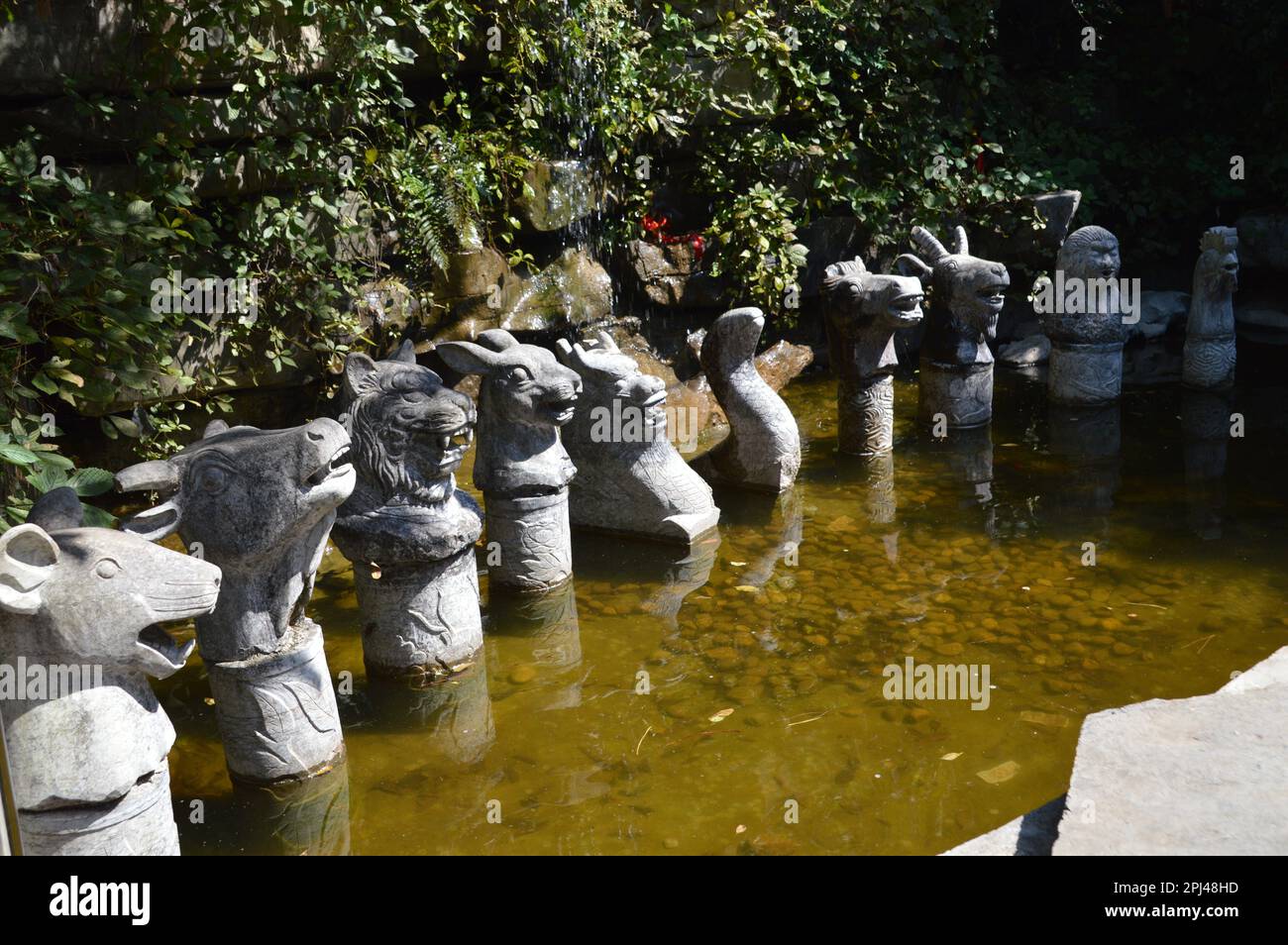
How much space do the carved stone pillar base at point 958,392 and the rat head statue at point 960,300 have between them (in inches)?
3.7

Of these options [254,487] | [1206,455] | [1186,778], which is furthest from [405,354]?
[1206,455]

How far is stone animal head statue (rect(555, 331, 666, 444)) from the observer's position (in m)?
6.48

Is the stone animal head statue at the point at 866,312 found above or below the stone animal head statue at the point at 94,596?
above

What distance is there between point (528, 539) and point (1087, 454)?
4101mm

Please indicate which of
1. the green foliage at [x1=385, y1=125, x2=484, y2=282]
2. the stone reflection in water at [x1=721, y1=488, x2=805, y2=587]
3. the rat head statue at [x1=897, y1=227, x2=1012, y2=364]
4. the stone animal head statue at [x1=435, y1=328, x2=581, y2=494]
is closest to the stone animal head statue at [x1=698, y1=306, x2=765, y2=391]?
the stone reflection in water at [x1=721, y1=488, x2=805, y2=587]

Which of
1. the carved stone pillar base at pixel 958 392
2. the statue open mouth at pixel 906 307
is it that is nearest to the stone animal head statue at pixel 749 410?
the statue open mouth at pixel 906 307

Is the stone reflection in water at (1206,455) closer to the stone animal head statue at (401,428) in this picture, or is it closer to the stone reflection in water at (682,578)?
the stone reflection in water at (682,578)

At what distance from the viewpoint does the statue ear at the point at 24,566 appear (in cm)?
313

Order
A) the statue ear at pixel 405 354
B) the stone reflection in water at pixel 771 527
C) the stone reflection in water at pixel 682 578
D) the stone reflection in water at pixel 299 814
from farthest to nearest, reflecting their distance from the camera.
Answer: the stone reflection in water at pixel 771 527 < the stone reflection in water at pixel 682 578 < the statue ear at pixel 405 354 < the stone reflection in water at pixel 299 814

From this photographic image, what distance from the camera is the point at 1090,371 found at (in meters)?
8.90

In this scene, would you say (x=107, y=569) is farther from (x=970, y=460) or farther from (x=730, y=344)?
(x=970, y=460)

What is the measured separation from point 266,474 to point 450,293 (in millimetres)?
4691

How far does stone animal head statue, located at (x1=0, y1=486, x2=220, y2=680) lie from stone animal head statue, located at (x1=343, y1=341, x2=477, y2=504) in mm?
1511
